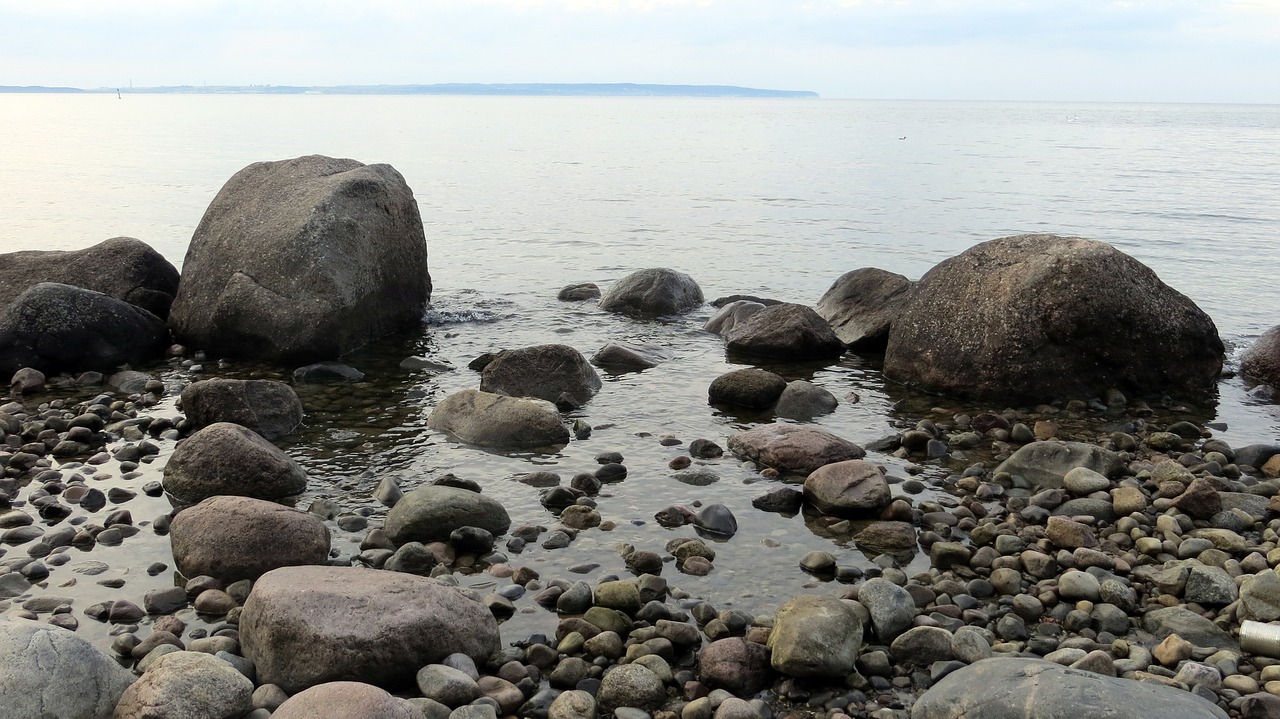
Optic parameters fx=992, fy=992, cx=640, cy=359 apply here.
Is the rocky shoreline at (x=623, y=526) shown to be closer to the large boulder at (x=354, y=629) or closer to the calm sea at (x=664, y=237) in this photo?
the large boulder at (x=354, y=629)

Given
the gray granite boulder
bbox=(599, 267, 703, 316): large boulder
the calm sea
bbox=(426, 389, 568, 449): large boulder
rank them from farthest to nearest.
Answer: bbox=(599, 267, 703, 316): large boulder
bbox=(426, 389, 568, 449): large boulder
the calm sea
the gray granite boulder

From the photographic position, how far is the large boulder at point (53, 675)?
4.55m

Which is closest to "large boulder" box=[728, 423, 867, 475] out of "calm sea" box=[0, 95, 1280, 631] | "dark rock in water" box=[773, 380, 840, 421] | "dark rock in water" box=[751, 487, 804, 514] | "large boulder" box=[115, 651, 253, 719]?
"calm sea" box=[0, 95, 1280, 631]

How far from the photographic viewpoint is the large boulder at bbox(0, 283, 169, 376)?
459 inches

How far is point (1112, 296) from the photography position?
36.6ft

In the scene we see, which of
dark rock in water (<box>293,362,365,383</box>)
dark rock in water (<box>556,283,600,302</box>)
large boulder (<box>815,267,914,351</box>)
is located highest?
large boulder (<box>815,267,914,351</box>)

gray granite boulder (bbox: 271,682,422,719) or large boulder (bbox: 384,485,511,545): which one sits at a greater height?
gray granite boulder (bbox: 271,682,422,719)

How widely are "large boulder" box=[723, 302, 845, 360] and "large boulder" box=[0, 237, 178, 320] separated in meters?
8.11

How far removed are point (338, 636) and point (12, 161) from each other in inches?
1958

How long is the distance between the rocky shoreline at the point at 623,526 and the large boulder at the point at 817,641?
0.03m

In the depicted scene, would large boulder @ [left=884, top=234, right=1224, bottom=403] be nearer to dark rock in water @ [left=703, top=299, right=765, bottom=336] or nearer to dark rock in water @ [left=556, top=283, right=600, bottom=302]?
dark rock in water @ [left=703, top=299, right=765, bottom=336]

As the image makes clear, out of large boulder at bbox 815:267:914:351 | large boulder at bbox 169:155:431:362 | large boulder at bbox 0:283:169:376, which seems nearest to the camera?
large boulder at bbox 0:283:169:376

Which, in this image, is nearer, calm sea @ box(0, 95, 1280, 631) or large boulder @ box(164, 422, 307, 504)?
large boulder @ box(164, 422, 307, 504)

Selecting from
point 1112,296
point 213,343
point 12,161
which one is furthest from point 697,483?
point 12,161
